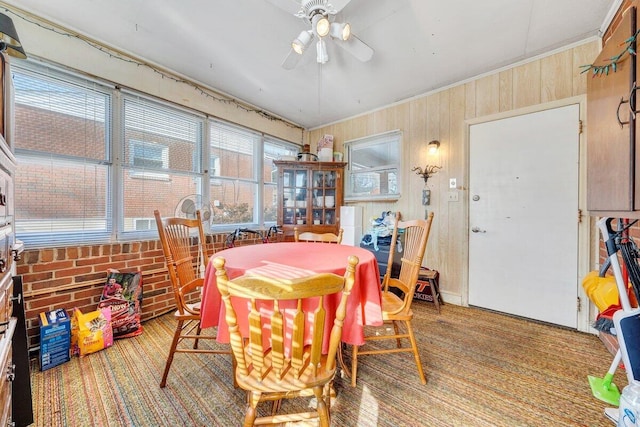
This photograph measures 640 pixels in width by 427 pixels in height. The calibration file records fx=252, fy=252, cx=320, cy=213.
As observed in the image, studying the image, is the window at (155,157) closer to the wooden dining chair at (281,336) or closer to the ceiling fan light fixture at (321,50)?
the ceiling fan light fixture at (321,50)

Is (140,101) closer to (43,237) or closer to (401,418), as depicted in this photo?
(43,237)

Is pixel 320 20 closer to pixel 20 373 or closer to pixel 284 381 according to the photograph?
pixel 284 381

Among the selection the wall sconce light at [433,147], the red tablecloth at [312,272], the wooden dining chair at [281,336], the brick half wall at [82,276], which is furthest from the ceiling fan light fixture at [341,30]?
the brick half wall at [82,276]

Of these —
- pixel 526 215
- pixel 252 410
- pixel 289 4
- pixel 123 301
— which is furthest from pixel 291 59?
pixel 526 215

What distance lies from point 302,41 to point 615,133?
187 centimetres

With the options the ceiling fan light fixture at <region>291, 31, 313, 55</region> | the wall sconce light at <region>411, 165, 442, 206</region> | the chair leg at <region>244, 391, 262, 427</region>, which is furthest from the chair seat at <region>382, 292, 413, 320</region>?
the ceiling fan light fixture at <region>291, 31, 313, 55</region>

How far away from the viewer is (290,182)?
3871 mm

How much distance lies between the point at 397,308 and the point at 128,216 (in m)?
2.55

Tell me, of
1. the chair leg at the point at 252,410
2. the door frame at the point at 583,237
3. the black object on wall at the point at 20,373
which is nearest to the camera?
the chair leg at the point at 252,410

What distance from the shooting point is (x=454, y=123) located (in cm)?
293

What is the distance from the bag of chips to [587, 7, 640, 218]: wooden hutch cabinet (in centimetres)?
327

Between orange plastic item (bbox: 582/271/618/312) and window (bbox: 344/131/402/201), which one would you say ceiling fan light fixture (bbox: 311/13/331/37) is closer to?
window (bbox: 344/131/402/201)

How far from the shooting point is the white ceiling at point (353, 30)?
6.09ft

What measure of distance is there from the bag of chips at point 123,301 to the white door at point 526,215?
3373mm
